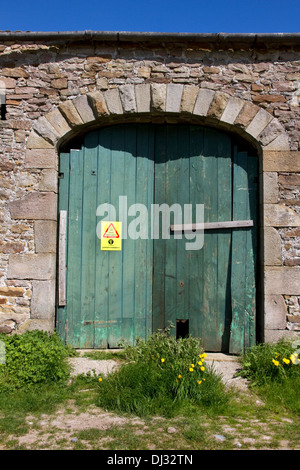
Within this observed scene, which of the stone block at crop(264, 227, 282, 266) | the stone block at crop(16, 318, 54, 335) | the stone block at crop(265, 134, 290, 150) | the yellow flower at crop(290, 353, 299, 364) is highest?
the stone block at crop(265, 134, 290, 150)

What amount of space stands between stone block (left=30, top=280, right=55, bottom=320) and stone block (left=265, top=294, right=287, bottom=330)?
8.35 ft

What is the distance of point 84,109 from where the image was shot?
177 inches

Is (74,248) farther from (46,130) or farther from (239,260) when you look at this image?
(239,260)

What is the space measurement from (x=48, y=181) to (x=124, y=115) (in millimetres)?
1229


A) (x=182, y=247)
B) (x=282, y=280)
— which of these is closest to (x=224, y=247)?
(x=182, y=247)

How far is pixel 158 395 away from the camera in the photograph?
126 inches

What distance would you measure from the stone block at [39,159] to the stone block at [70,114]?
44cm

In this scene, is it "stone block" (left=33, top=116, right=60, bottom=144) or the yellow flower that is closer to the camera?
the yellow flower

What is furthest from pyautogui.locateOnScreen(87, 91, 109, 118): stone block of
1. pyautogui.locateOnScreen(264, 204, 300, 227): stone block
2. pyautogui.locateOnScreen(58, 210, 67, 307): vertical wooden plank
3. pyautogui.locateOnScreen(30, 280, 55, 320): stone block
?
pyautogui.locateOnScreen(264, 204, 300, 227): stone block

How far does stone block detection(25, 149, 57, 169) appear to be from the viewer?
4.48m

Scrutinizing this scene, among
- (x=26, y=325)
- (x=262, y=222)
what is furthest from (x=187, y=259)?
(x=26, y=325)

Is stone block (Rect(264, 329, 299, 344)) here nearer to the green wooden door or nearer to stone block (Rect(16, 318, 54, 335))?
the green wooden door

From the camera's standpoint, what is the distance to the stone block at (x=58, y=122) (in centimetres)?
448

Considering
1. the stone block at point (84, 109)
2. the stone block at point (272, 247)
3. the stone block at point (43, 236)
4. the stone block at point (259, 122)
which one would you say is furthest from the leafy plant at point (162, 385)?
the stone block at point (84, 109)
